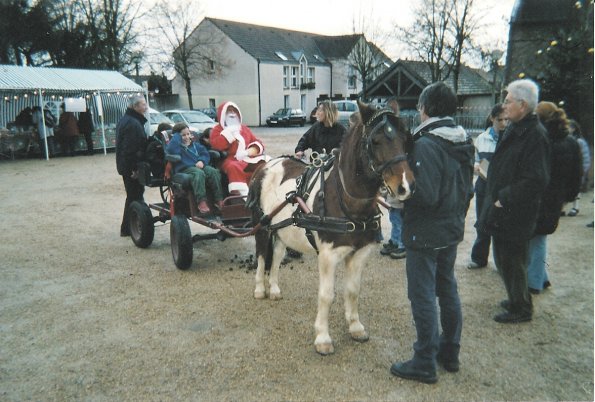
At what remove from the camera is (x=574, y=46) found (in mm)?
10625

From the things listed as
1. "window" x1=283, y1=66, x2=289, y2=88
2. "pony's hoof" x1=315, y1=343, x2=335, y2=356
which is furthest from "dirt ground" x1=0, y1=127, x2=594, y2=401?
"window" x1=283, y1=66, x2=289, y2=88

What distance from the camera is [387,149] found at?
3051mm

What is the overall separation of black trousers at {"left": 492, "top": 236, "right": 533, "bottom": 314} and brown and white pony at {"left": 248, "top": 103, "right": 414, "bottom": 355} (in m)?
1.33

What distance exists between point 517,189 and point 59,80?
20.3 metres

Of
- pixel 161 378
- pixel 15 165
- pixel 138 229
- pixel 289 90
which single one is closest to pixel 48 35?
pixel 15 165

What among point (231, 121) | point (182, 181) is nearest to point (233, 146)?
point (231, 121)

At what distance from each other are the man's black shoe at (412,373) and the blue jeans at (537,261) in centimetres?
219

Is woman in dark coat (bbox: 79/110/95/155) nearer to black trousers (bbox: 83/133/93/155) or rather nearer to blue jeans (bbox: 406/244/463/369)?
black trousers (bbox: 83/133/93/155)

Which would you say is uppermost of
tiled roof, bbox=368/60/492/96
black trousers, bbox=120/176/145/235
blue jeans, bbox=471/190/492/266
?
tiled roof, bbox=368/60/492/96

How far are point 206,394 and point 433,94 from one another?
266cm

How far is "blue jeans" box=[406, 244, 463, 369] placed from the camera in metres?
3.25

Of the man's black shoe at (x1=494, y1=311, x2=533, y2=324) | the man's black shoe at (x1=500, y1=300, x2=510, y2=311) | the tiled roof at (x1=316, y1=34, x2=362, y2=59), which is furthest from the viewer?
the tiled roof at (x1=316, y1=34, x2=362, y2=59)

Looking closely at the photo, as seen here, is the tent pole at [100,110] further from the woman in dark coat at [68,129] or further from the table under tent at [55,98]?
the woman in dark coat at [68,129]

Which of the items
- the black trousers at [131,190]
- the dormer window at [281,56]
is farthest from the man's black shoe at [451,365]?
the dormer window at [281,56]
